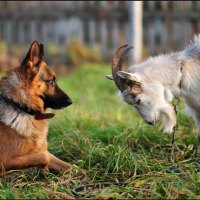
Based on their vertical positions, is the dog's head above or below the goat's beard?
above

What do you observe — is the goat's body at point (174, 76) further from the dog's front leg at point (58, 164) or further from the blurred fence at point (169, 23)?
the blurred fence at point (169, 23)

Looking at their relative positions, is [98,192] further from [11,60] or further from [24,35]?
[24,35]

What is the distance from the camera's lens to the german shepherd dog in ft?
17.0

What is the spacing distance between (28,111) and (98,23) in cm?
812

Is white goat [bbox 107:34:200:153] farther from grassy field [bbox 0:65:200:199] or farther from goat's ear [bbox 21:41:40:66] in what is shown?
goat's ear [bbox 21:41:40:66]

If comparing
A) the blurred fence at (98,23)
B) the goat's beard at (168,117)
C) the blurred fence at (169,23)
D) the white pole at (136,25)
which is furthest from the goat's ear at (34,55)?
the blurred fence at (169,23)

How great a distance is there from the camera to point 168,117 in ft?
18.9

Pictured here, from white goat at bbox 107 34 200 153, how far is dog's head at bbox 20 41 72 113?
605mm

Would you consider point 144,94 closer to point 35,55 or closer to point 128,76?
point 128,76

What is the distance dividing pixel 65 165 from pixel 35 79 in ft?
2.93

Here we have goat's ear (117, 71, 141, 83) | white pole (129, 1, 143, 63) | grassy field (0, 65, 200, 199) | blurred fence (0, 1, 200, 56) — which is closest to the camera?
grassy field (0, 65, 200, 199)

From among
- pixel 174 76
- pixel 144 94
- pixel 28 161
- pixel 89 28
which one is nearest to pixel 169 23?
pixel 89 28

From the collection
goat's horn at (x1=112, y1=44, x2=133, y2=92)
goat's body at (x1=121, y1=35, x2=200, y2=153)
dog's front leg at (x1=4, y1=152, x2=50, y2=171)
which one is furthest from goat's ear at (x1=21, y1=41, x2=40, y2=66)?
goat's body at (x1=121, y1=35, x2=200, y2=153)

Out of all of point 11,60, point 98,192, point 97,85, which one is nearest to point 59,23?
point 11,60
